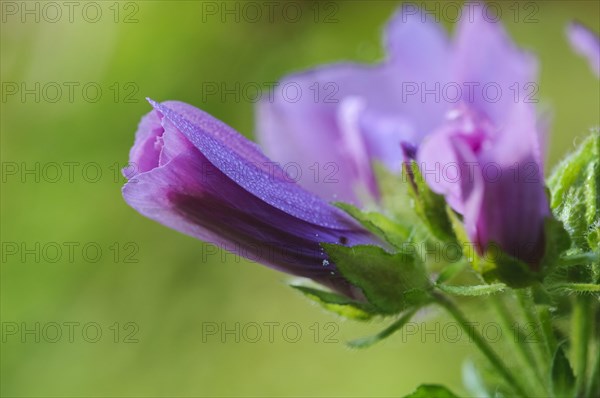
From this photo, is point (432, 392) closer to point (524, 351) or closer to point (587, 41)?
point (524, 351)

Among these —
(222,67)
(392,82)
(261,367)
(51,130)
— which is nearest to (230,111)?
(222,67)

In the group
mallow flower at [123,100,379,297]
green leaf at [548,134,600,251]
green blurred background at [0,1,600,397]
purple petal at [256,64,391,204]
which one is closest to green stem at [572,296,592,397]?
green leaf at [548,134,600,251]

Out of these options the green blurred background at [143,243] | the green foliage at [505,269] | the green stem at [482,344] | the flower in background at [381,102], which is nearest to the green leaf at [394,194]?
the flower in background at [381,102]

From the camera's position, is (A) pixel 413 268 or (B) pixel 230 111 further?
(B) pixel 230 111

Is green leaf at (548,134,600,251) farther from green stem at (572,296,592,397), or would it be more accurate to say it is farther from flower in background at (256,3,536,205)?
flower in background at (256,3,536,205)

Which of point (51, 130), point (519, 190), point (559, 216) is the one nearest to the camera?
point (519, 190)

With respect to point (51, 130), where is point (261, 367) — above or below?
below

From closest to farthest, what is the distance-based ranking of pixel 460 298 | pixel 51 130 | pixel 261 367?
1. pixel 460 298
2. pixel 261 367
3. pixel 51 130

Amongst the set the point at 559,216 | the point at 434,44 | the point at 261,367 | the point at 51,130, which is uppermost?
the point at 434,44

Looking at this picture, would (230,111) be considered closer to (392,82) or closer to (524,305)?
(392,82)

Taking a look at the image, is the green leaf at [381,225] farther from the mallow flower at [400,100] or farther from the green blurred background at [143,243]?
the green blurred background at [143,243]
